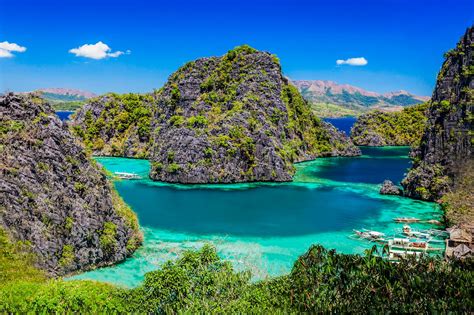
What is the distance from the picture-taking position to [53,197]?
30.0 meters

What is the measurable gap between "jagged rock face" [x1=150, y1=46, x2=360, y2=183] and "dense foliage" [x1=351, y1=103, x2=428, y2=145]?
35089mm

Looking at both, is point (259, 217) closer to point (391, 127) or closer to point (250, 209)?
point (250, 209)

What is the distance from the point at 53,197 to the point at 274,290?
1767cm

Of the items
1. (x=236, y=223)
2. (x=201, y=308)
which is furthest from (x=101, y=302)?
(x=236, y=223)

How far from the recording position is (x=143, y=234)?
39531 mm

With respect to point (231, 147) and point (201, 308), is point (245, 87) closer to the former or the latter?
point (231, 147)

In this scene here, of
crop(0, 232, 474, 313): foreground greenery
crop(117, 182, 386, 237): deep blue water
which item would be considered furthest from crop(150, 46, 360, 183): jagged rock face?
crop(0, 232, 474, 313): foreground greenery

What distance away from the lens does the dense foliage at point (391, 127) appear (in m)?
150

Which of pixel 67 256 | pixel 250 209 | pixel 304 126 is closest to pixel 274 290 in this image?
pixel 67 256

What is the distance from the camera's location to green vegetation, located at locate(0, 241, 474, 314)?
17.7 m

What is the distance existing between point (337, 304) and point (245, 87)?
74.4 metres

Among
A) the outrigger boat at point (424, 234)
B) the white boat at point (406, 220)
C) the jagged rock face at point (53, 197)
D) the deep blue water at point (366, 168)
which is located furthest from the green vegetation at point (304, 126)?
the jagged rock face at point (53, 197)

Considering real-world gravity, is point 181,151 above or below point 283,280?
above

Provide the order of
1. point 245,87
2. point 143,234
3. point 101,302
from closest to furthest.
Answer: point 101,302 → point 143,234 → point 245,87
